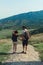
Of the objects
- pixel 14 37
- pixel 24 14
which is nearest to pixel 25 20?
pixel 24 14

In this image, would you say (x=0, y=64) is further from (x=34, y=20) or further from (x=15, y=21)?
(x=15, y=21)

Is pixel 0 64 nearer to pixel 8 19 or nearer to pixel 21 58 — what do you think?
pixel 21 58

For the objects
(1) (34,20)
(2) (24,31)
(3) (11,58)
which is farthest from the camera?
(1) (34,20)

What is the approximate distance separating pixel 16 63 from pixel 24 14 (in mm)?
159576

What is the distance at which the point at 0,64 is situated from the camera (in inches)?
754

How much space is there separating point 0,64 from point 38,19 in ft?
524

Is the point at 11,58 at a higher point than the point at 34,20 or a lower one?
higher

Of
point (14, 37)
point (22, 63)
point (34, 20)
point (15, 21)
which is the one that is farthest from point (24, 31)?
point (15, 21)

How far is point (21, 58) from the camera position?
71.8ft

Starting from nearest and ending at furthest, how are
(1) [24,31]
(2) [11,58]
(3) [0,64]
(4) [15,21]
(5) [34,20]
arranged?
1. (3) [0,64]
2. (2) [11,58]
3. (1) [24,31]
4. (5) [34,20]
5. (4) [15,21]

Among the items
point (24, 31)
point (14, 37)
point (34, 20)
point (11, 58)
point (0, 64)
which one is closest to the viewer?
point (0, 64)

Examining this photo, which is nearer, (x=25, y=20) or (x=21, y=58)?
(x=21, y=58)

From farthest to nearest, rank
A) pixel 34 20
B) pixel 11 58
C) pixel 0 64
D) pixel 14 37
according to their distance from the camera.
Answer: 1. pixel 34 20
2. pixel 14 37
3. pixel 11 58
4. pixel 0 64

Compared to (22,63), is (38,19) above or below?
below
